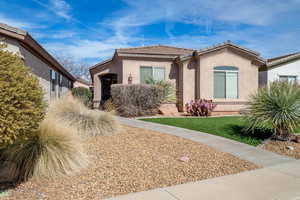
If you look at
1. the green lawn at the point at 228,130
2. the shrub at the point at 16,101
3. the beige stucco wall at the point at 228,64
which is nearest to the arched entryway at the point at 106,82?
the beige stucco wall at the point at 228,64

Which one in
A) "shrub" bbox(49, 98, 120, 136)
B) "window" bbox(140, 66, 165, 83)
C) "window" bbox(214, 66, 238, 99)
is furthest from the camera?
"window" bbox(140, 66, 165, 83)

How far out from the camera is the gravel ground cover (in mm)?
3791

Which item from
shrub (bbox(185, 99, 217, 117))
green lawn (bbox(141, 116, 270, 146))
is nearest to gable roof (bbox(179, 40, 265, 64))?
shrub (bbox(185, 99, 217, 117))

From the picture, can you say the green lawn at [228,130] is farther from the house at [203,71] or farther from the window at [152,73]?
the window at [152,73]

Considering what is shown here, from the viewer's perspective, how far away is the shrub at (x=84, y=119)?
6.99m

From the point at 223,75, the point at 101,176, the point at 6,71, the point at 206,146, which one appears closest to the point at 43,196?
the point at 101,176

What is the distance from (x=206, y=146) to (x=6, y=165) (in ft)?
16.5

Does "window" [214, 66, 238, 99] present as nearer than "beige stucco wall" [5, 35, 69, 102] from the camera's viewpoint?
No

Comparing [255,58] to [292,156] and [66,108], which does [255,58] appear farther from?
[66,108]

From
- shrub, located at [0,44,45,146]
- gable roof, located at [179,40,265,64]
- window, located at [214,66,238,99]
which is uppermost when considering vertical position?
gable roof, located at [179,40,265,64]

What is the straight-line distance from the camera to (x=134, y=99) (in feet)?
39.3

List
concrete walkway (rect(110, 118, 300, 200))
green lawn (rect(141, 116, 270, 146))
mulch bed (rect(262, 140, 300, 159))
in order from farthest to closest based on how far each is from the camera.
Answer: green lawn (rect(141, 116, 270, 146)) < mulch bed (rect(262, 140, 300, 159)) < concrete walkway (rect(110, 118, 300, 200))

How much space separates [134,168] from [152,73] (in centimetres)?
1128

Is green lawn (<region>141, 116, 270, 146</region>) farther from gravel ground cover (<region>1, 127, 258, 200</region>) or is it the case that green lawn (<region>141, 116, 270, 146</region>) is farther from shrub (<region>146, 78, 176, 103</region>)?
shrub (<region>146, 78, 176, 103</region>)
